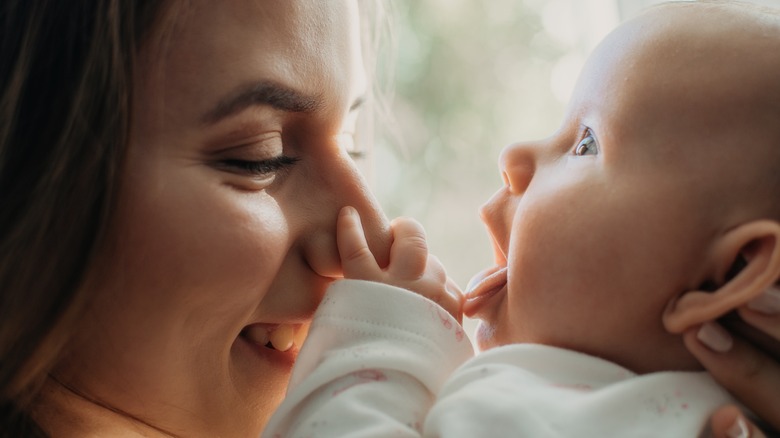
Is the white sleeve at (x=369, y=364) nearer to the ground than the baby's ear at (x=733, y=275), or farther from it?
nearer to the ground

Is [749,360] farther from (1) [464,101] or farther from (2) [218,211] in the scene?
(1) [464,101]

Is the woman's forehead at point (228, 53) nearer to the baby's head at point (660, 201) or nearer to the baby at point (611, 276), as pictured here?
the baby at point (611, 276)

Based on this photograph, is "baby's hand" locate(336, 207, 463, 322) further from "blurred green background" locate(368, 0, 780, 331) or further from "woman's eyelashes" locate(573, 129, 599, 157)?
"blurred green background" locate(368, 0, 780, 331)

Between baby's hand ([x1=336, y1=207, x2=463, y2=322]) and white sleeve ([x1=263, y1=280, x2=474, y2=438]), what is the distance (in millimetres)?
36

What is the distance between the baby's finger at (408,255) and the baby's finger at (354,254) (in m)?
0.03

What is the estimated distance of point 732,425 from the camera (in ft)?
2.99

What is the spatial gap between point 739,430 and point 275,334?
2.13 feet

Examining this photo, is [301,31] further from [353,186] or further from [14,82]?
[14,82]

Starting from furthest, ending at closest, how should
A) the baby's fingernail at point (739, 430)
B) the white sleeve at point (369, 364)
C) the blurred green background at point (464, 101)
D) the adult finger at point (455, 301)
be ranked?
the blurred green background at point (464, 101) → the adult finger at point (455, 301) → the white sleeve at point (369, 364) → the baby's fingernail at point (739, 430)

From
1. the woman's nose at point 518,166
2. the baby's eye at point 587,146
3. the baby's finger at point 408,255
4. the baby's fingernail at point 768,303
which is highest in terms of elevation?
the baby's eye at point 587,146

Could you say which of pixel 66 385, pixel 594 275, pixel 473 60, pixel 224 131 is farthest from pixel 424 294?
pixel 473 60

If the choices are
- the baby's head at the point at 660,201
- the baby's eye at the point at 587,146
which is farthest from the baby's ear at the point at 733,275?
the baby's eye at the point at 587,146

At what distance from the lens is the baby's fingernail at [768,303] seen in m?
0.94

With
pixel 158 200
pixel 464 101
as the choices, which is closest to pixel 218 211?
pixel 158 200
